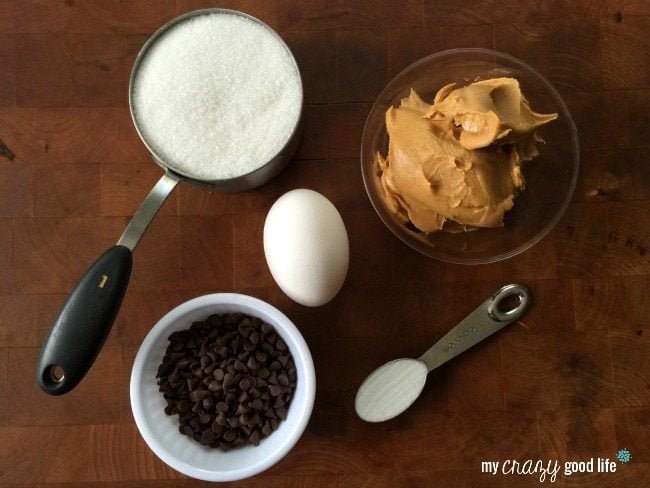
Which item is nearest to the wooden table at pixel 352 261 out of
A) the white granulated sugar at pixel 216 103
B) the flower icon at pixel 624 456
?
the flower icon at pixel 624 456

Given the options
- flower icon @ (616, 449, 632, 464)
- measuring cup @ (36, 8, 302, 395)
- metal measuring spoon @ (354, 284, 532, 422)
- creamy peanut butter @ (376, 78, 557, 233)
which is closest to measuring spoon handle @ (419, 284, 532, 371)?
metal measuring spoon @ (354, 284, 532, 422)

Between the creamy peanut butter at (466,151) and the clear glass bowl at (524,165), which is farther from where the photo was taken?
the clear glass bowl at (524,165)

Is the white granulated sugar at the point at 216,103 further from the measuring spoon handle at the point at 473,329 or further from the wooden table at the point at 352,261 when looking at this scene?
the measuring spoon handle at the point at 473,329

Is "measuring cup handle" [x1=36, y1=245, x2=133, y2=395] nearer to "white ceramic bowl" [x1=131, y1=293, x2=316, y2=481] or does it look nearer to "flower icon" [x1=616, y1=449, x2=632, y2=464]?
"white ceramic bowl" [x1=131, y1=293, x2=316, y2=481]

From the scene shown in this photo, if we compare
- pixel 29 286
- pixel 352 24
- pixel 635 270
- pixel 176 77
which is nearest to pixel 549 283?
pixel 635 270

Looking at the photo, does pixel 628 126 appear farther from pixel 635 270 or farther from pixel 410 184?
pixel 410 184
